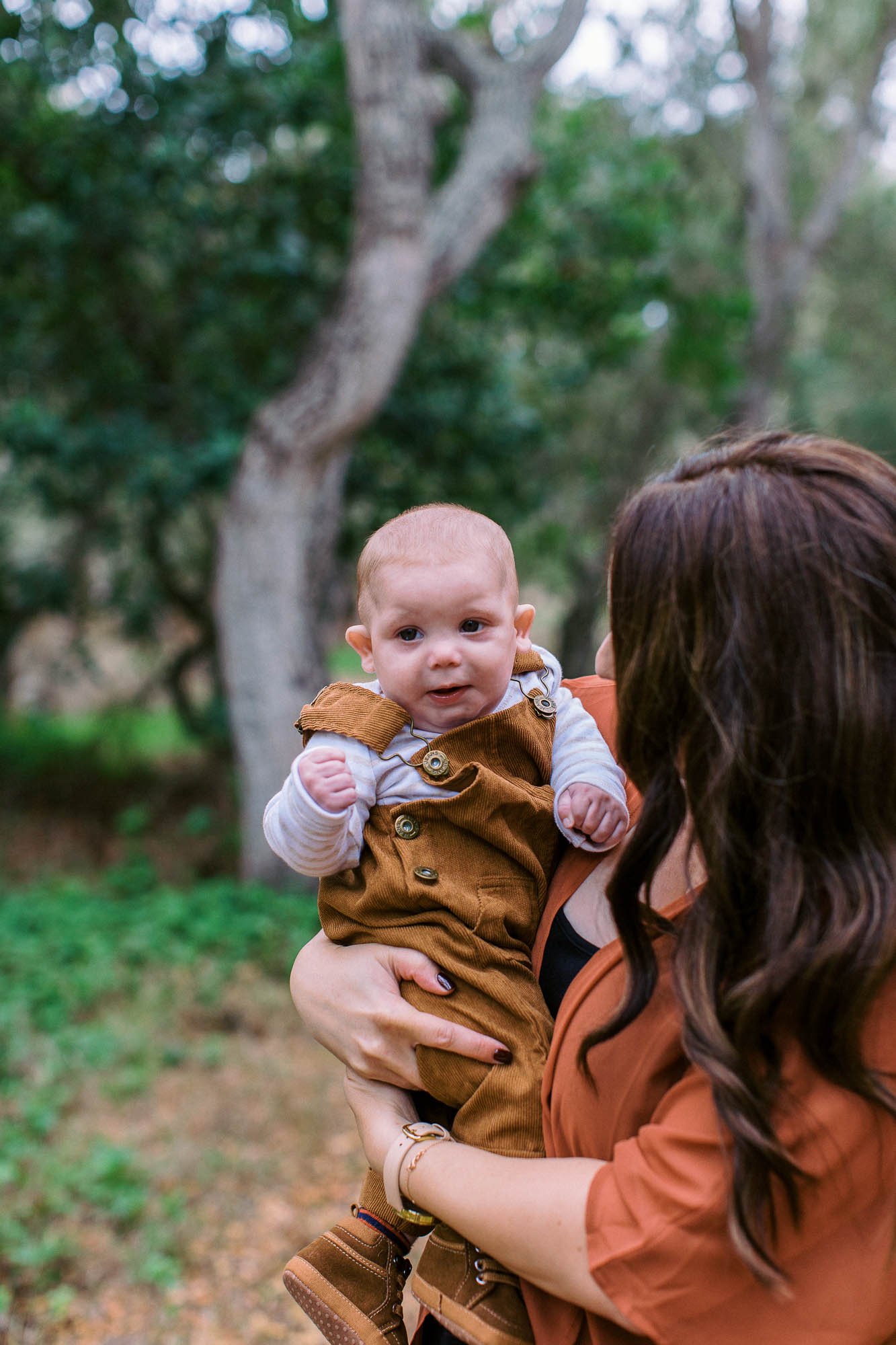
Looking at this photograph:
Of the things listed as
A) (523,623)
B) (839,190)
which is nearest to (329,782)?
(523,623)

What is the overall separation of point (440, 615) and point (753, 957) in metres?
0.82

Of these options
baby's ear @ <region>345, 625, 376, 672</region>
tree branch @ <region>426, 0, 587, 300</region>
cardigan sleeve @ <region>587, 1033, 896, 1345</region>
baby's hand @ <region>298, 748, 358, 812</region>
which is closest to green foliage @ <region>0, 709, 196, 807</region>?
tree branch @ <region>426, 0, 587, 300</region>

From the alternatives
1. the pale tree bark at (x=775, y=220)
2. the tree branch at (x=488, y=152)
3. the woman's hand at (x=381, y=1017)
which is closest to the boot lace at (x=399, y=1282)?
the woman's hand at (x=381, y=1017)

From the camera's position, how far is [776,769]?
1.31m

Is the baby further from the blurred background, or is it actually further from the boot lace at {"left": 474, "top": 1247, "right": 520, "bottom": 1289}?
the blurred background

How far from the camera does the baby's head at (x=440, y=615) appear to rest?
74.2 inches

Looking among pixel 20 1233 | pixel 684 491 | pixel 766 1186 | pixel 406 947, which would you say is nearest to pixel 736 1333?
pixel 766 1186

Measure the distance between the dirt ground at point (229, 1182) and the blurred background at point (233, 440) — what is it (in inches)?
0.7

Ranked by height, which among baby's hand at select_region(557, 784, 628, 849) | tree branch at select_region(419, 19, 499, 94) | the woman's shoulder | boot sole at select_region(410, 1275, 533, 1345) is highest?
tree branch at select_region(419, 19, 499, 94)

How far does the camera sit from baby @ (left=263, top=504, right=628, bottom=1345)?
1.71 metres

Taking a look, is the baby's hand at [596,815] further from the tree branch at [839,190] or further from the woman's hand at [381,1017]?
the tree branch at [839,190]

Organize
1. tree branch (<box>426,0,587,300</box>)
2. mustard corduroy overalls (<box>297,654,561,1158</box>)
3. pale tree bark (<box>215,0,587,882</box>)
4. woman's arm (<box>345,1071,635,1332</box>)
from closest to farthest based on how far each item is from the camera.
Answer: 1. woman's arm (<box>345,1071,635,1332</box>)
2. mustard corduroy overalls (<box>297,654,561,1158</box>)
3. pale tree bark (<box>215,0,587,882</box>)
4. tree branch (<box>426,0,587,300</box>)

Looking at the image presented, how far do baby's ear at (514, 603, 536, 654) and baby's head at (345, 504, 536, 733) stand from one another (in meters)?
0.07

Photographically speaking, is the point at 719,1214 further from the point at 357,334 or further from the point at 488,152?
the point at 488,152
